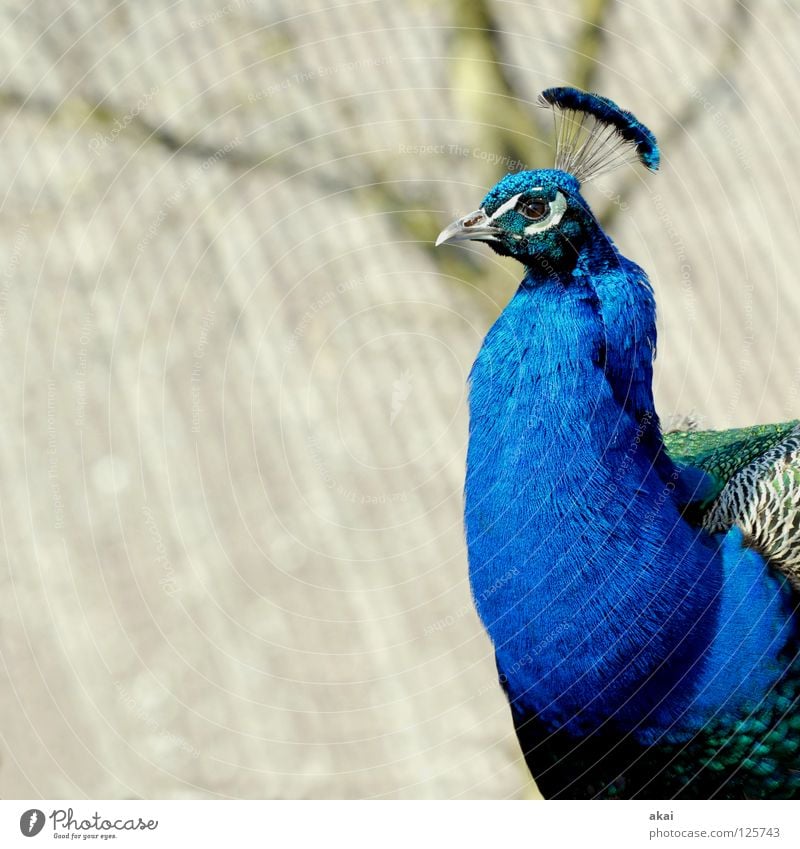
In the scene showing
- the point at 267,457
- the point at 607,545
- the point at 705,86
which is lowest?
the point at 607,545

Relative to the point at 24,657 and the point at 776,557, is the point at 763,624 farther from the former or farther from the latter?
the point at 24,657

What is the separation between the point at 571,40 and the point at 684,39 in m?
0.54

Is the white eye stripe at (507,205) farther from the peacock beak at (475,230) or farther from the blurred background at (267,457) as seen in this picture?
the blurred background at (267,457)

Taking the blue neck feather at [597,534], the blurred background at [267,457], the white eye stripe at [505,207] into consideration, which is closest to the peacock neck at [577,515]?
the blue neck feather at [597,534]

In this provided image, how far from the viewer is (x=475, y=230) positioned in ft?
5.16

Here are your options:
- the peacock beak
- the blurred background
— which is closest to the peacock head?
the peacock beak

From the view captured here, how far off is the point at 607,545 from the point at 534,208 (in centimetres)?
55

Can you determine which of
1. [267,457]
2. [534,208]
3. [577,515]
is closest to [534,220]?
[534,208]

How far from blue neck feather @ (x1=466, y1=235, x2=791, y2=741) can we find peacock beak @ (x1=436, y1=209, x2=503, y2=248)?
95 millimetres

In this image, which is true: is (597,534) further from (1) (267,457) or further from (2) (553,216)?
(1) (267,457)

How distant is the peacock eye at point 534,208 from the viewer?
1536 mm

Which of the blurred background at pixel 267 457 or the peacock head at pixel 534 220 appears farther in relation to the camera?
the blurred background at pixel 267 457

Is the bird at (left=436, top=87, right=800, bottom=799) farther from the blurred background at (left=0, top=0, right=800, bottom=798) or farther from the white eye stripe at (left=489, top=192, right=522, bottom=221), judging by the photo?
the blurred background at (left=0, top=0, right=800, bottom=798)

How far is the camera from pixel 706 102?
2.86 m
